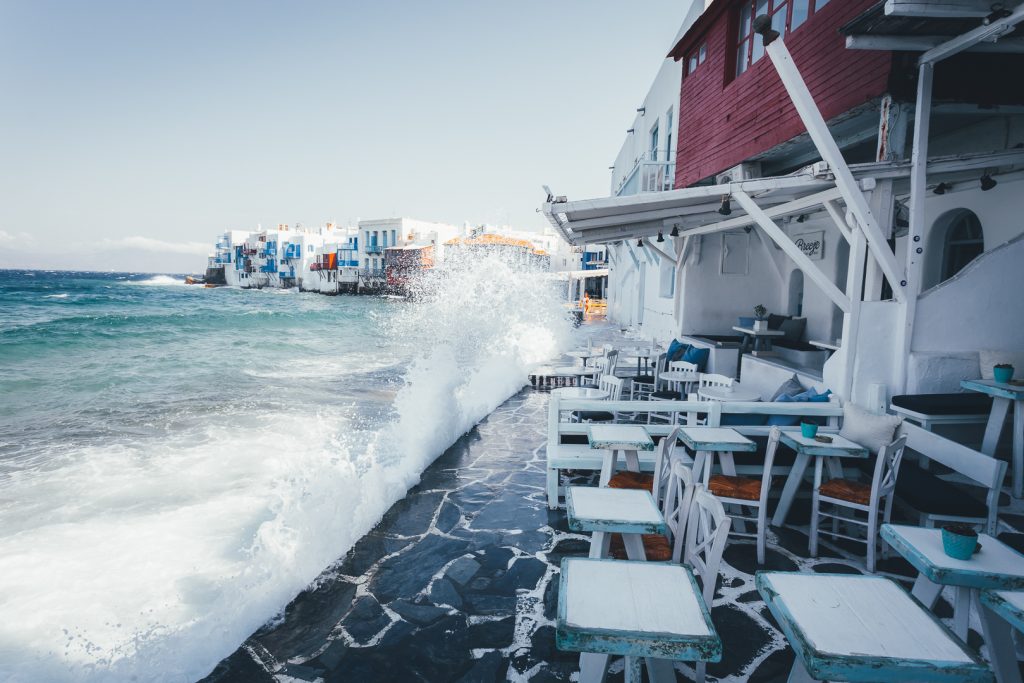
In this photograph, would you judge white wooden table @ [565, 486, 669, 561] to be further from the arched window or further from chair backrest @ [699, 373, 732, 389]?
the arched window

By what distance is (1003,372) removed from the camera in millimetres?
4621

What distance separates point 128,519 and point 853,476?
759cm

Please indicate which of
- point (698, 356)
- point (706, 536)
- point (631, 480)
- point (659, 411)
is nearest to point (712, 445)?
point (659, 411)

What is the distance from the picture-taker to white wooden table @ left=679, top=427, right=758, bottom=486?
458cm

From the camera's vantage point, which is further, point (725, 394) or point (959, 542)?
point (725, 394)

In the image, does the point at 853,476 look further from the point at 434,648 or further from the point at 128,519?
the point at 128,519

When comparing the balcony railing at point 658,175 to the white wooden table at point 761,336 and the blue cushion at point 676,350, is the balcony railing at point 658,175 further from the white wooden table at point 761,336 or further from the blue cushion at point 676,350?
the white wooden table at point 761,336

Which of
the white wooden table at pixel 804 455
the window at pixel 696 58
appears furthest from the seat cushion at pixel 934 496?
the window at pixel 696 58

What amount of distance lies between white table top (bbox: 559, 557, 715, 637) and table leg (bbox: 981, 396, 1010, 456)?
3.99 meters

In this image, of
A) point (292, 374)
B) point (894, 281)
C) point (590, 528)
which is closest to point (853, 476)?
point (894, 281)

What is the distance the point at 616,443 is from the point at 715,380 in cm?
386

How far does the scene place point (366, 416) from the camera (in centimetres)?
1059

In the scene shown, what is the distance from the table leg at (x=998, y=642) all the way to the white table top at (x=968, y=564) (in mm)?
112

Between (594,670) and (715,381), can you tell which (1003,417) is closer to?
(715,381)
